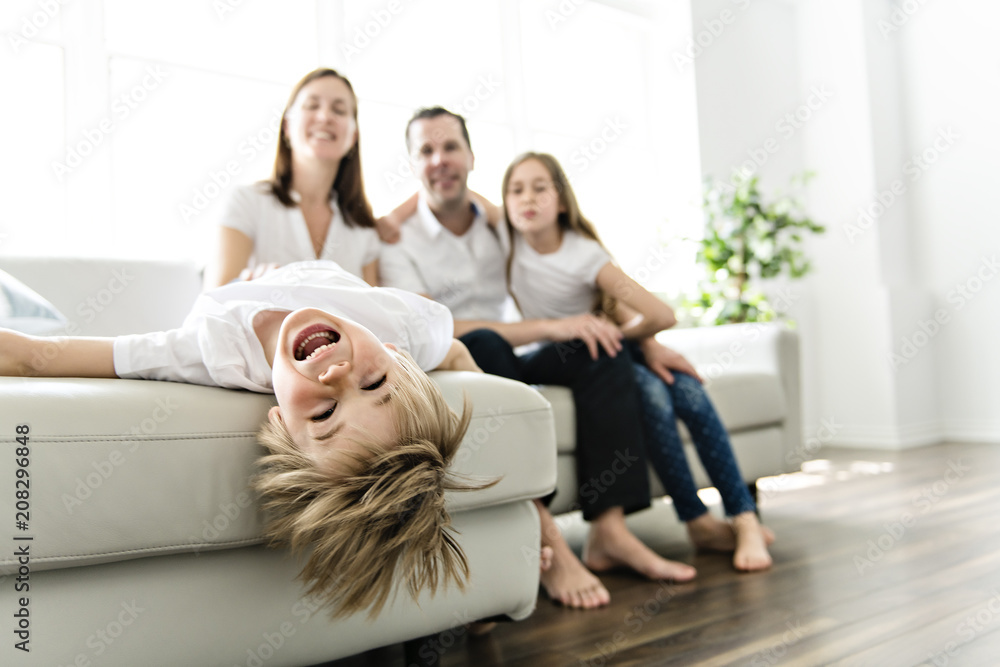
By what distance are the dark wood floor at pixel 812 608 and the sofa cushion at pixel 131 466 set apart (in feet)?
1.68

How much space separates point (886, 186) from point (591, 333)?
9.28 feet

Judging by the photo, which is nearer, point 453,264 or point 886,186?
point 453,264

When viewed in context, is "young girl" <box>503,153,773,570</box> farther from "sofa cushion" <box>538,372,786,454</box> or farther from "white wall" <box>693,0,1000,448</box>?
"white wall" <box>693,0,1000,448</box>

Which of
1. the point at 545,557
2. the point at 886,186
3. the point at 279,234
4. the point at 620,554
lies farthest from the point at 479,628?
the point at 886,186

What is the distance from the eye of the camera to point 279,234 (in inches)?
75.1

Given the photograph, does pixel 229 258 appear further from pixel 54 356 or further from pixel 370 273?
pixel 54 356

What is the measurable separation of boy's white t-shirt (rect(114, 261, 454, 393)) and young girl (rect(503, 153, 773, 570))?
28.1 inches

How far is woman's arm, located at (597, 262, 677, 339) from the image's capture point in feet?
6.22

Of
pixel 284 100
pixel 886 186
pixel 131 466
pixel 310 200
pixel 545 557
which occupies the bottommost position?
pixel 545 557

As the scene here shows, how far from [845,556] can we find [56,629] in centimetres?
157

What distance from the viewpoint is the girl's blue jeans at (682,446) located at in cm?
181

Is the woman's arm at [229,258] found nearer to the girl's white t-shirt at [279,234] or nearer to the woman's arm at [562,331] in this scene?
the girl's white t-shirt at [279,234]

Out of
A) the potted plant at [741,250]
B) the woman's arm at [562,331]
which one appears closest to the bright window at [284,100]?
the potted plant at [741,250]

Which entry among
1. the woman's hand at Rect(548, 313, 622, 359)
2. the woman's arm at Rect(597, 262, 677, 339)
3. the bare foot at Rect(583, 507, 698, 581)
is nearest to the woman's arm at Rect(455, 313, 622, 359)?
the woman's hand at Rect(548, 313, 622, 359)
